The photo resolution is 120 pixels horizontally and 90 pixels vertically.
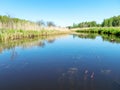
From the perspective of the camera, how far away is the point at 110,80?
19.2 feet

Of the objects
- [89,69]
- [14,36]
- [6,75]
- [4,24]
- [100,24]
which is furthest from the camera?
[100,24]

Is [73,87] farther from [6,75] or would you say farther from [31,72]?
[6,75]

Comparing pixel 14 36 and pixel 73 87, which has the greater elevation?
pixel 14 36

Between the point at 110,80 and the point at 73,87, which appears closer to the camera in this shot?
the point at 73,87

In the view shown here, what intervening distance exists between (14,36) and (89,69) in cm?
1596

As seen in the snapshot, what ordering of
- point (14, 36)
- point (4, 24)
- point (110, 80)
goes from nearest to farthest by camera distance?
point (110, 80) → point (14, 36) → point (4, 24)

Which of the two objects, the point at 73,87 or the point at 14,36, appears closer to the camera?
the point at 73,87

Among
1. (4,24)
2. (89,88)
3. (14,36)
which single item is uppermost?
(4,24)

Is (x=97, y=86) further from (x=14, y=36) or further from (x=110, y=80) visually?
(x=14, y=36)

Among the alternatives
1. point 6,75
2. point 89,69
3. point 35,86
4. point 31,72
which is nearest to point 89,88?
point 35,86

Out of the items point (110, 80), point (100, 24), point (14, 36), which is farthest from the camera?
point (100, 24)

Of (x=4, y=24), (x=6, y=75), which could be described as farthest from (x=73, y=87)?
(x=4, y=24)

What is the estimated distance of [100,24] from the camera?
321 feet

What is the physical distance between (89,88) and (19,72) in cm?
309
